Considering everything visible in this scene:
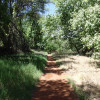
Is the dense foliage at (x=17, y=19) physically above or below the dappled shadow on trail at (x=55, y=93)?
above

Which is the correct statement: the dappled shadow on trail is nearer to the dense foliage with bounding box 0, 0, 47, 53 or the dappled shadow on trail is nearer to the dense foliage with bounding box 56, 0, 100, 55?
the dense foliage with bounding box 56, 0, 100, 55

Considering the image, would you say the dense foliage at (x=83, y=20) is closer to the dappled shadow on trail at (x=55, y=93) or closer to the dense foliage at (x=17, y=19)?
the dappled shadow on trail at (x=55, y=93)

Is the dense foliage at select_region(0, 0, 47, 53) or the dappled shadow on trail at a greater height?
the dense foliage at select_region(0, 0, 47, 53)

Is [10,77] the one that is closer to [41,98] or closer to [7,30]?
[41,98]

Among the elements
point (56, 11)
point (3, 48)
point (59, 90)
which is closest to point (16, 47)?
point (3, 48)

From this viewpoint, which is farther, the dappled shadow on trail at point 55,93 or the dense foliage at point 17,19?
the dense foliage at point 17,19

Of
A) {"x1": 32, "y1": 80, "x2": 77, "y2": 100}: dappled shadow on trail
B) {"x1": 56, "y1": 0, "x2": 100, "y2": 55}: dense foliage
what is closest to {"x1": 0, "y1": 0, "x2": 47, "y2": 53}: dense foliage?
{"x1": 56, "y1": 0, "x2": 100, "y2": 55}: dense foliage

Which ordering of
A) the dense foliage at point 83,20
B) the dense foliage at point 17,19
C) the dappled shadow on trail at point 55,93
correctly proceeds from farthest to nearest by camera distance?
1. the dense foliage at point 17,19
2. the dense foliage at point 83,20
3. the dappled shadow on trail at point 55,93

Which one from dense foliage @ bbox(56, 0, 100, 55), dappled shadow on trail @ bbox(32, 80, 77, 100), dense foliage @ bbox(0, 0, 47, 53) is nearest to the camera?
dappled shadow on trail @ bbox(32, 80, 77, 100)

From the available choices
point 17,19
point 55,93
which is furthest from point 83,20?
point 17,19

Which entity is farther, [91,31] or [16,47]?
[16,47]

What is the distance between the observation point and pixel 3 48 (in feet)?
57.8

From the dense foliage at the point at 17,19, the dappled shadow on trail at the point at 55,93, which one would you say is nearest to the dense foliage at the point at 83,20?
the dappled shadow on trail at the point at 55,93

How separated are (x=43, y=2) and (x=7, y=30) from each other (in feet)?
26.4
